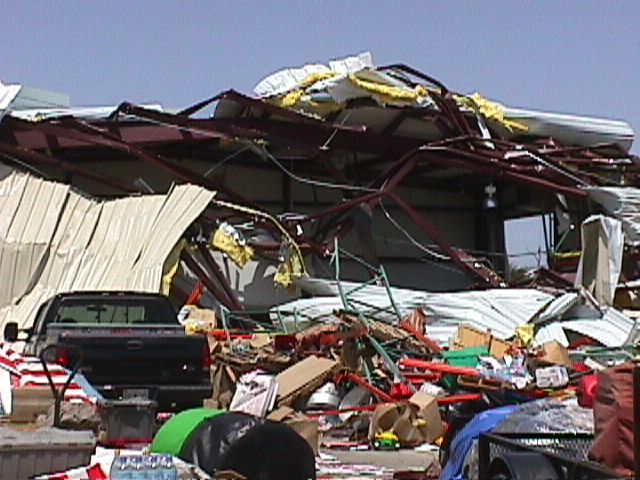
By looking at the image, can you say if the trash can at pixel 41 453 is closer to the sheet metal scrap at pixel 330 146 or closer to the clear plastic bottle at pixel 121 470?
the clear plastic bottle at pixel 121 470

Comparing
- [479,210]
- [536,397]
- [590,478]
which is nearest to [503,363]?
[536,397]

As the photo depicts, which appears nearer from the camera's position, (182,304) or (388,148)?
(182,304)

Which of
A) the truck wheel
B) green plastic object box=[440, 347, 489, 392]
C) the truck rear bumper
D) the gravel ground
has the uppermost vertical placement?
the truck wheel

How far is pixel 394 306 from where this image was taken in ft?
61.0

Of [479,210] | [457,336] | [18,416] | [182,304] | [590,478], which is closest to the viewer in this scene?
[590,478]

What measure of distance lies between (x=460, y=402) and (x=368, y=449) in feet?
4.25

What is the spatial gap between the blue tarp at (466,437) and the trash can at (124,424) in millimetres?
3116

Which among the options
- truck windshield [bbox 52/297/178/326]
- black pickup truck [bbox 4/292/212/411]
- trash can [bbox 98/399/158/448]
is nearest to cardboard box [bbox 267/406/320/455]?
black pickup truck [bbox 4/292/212/411]

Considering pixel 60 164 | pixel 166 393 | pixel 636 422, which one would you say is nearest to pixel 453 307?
pixel 166 393

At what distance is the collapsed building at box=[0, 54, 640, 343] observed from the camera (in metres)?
19.9

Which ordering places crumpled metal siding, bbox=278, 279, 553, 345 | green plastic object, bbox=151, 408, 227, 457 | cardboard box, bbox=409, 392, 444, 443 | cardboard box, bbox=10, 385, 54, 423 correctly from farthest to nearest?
crumpled metal siding, bbox=278, 279, 553, 345
cardboard box, bbox=409, 392, 444, 443
cardboard box, bbox=10, 385, 54, 423
green plastic object, bbox=151, 408, 227, 457

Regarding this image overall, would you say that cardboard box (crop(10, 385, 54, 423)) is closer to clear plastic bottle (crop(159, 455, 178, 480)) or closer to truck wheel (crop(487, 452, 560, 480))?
clear plastic bottle (crop(159, 455, 178, 480))

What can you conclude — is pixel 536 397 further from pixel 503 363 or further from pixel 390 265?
pixel 390 265

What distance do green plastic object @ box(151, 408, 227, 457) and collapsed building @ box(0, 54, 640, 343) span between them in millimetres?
9409
